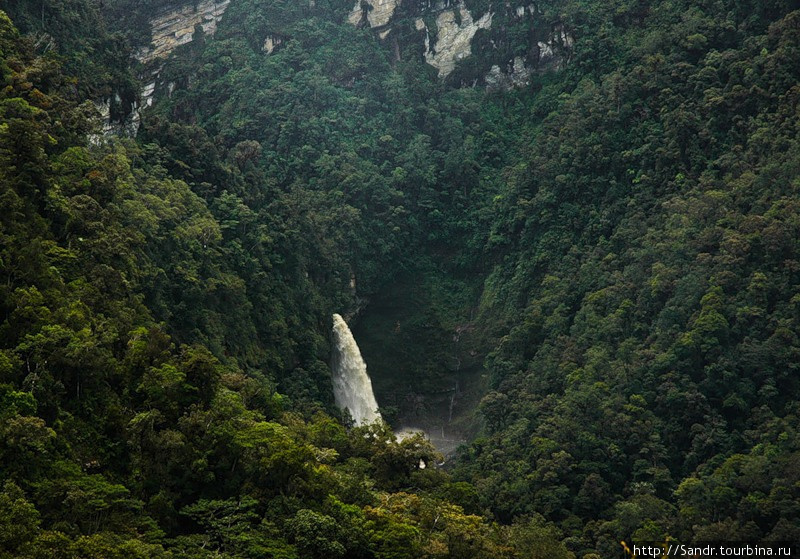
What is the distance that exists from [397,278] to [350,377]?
14.3 metres

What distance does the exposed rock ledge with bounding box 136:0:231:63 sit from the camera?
104m

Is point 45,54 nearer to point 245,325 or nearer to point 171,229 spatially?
point 171,229

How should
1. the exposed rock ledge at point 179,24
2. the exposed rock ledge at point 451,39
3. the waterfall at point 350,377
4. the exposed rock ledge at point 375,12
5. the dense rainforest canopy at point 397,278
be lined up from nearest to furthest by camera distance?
1. the dense rainforest canopy at point 397,278
2. the waterfall at point 350,377
3. the exposed rock ledge at point 179,24
4. the exposed rock ledge at point 451,39
5. the exposed rock ledge at point 375,12

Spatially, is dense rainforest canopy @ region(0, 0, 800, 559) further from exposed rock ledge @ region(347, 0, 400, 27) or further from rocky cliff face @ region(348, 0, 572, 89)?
exposed rock ledge @ region(347, 0, 400, 27)

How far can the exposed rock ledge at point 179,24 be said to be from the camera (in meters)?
104

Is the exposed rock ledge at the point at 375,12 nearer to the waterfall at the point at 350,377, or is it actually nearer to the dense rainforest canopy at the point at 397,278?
the dense rainforest canopy at the point at 397,278

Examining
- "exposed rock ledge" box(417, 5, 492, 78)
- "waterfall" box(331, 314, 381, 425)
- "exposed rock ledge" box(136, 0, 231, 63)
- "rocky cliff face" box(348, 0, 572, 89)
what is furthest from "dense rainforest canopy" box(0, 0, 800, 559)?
"waterfall" box(331, 314, 381, 425)

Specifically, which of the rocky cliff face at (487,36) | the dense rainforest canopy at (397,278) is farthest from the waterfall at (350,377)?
the rocky cliff face at (487,36)

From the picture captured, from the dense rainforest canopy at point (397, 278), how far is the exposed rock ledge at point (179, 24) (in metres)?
1.57

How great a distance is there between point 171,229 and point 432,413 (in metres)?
26.4

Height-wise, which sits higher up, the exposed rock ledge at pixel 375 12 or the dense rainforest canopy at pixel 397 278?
the exposed rock ledge at pixel 375 12

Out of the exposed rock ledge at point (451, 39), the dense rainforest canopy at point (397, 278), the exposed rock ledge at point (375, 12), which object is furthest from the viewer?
the exposed rock ledge at point (375, 12)

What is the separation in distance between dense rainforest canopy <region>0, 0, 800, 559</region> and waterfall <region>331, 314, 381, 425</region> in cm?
168

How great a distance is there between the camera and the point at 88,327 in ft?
148
